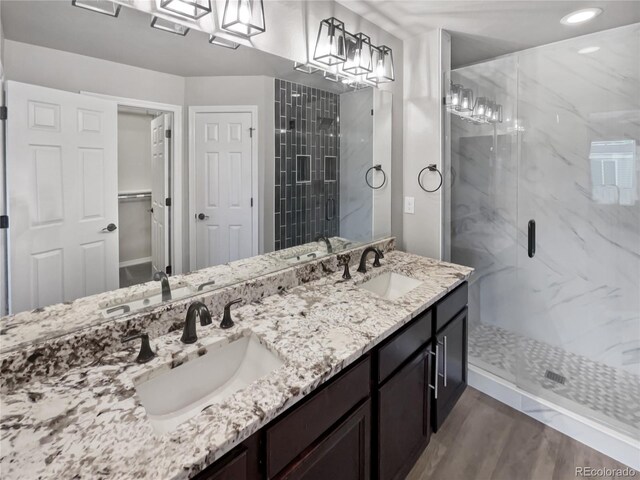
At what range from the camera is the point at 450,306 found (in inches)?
71.4

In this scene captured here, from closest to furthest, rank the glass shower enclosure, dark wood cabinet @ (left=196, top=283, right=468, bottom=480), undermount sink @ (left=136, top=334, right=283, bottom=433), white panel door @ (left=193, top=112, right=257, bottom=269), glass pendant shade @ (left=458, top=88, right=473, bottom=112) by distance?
dark wood cabinet @ (left=196, top=283, right=468, bottom=480)
undermount sink @ (left=136, top=334, right=283, bottom=433)
white panel door @ (left=193, top=112, right=257, bottom=269)
the glass shower enclosure
glass pendant shade @ (left=458, top=88, right=473, bottom=112)

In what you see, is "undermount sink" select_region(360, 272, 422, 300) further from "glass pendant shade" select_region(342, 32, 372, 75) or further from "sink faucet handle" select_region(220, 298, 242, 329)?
"glass pendant shade" select_region(342, 32, 372, 75)

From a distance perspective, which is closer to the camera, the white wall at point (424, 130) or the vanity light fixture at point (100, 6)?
the vanity light fixture at point (100, 6)

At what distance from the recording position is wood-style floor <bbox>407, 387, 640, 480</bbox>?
1721 millimetres

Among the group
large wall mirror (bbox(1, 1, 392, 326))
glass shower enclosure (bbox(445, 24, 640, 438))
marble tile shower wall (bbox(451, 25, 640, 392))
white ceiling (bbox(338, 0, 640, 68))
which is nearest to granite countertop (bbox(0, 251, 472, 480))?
large wall mirror (bbox(1, 1, 392, 326))

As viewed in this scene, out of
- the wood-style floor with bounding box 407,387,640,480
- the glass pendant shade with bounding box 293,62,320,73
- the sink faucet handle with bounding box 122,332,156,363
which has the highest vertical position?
the glass pendant shade with bounding box 293,62,320,73

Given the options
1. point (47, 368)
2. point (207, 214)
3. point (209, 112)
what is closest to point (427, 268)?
point (207, 214)

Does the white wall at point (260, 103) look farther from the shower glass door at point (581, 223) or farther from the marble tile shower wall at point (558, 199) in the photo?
the shower glass door at point (581, 223)

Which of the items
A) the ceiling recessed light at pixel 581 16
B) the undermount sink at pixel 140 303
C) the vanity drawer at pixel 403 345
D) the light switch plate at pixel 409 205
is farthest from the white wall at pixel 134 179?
the ceiling recessed light at pixel 581 16

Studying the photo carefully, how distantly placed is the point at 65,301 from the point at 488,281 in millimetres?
2962

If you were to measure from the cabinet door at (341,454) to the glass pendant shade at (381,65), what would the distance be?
1881 millimetres

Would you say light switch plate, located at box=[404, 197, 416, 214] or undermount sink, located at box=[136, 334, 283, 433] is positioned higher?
light switch plate, located at box=[404, 197, 416, 214]

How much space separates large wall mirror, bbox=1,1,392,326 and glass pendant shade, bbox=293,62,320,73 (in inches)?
1.2

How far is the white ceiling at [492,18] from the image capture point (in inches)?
Result: 74.3
